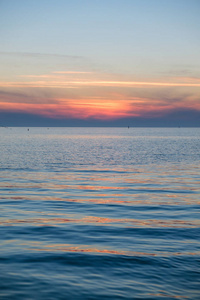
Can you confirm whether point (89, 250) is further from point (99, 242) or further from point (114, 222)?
point (114, 222)

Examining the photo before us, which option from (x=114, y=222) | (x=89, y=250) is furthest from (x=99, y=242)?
(x=114, y=222)

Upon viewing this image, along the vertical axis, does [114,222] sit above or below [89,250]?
above

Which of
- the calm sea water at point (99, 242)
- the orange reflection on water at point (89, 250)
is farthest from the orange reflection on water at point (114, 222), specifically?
the orange reflection on water at point (89, 250)

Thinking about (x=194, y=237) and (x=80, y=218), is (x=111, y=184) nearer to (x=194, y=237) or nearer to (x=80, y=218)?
(x=80, y=218)

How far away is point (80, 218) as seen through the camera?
A: 65.9 ft

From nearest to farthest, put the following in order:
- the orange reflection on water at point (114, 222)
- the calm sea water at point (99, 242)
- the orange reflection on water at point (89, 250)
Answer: the calm sea water at point (99, 242) → the orange reflection on water at point (89, 250) → the orange reflection on water at point (114, 222)

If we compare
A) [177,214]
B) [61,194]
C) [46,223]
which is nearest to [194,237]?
[177,214]

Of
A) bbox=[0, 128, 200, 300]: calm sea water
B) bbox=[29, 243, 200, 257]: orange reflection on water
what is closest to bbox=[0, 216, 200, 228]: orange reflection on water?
bbox=[0, 128, 200, 300]: calm sea water

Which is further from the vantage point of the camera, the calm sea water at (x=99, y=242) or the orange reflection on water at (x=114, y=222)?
the orange reflection on water at (x=114, y=222)

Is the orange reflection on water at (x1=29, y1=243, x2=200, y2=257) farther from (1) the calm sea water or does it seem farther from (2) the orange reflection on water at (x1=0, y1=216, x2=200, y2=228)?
(2) the orange reflection on water at (x1=0, y1=216, x2=200, y2=228)

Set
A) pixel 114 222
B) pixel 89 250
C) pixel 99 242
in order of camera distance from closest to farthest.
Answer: pixel 89 250
pixel 99 242
pixel 114 222

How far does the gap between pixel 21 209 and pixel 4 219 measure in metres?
2.74

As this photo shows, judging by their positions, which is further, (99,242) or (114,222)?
(114,222)

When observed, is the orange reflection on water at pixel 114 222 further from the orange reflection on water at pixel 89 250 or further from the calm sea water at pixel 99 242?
the orange reflection on water at pixel 89 250
